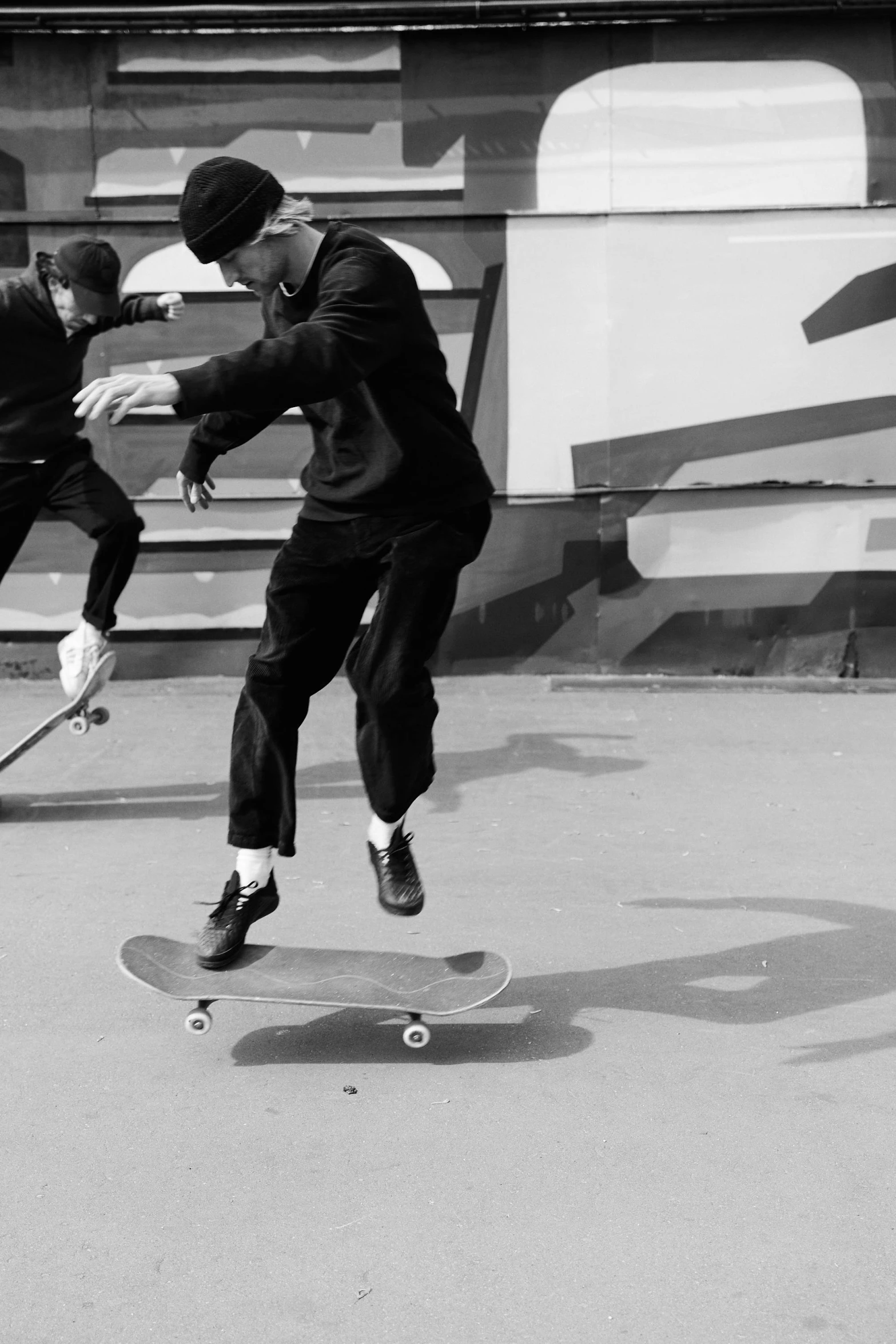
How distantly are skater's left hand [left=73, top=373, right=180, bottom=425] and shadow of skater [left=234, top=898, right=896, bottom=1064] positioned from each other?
5.14 feet

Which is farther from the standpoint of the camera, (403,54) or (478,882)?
(403,54)

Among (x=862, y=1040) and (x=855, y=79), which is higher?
(x=855, y=79)

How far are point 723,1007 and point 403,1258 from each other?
4.57 feet

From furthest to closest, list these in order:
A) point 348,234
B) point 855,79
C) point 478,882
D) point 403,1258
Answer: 1. point 855,79
2. point 478,882
3. point 348,234
4. point 403,1258

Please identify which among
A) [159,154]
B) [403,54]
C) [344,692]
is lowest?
[344,692]

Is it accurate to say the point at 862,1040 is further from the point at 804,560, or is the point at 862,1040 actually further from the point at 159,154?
the point at 159,154

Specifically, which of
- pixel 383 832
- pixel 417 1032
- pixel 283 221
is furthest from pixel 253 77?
pixel 417 1032

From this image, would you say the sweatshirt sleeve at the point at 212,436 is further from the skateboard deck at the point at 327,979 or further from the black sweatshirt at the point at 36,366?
the black sweatshirt at the point at 36,366

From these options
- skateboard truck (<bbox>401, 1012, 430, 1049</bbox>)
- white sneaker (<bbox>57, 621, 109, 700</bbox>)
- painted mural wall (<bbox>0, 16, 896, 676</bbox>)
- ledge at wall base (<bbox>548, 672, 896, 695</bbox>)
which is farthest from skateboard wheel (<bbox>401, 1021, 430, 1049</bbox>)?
painted mural wall (<bbox>0, 16, 896, 676</bbox>)

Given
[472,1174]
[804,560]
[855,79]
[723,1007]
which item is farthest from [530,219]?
[472,1174]

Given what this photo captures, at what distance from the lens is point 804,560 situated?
8.05 metres

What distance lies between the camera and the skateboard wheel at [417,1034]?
3361mm

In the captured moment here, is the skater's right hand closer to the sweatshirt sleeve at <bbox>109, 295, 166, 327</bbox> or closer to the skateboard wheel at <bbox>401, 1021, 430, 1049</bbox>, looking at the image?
the skateboard wheel at <bbox>401, 1021, 430, 1049</bbox>

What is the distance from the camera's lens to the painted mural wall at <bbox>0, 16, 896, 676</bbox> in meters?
7.74
